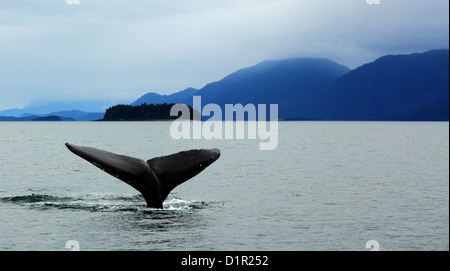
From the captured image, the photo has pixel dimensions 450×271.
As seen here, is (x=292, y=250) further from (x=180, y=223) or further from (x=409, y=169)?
(x=409, y=169)

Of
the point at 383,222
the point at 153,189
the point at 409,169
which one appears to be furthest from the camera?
the point at 409,169

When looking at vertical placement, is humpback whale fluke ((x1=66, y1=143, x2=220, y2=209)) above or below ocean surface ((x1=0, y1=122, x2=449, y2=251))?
above

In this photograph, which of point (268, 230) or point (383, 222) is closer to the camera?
point (268, 230)

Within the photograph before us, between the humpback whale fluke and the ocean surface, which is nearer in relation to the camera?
the ocean surface

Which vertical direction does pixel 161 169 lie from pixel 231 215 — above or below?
above

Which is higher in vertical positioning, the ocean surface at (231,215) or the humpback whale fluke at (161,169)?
the humpback whale fluke at (161,169)

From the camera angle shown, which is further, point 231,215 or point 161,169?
point 231,215

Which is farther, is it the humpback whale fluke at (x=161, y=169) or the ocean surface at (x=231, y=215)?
the humpback whale fluke at (x=161, y=169)

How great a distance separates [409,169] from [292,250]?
2935 cm

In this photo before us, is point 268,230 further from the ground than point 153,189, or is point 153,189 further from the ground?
point 153,189

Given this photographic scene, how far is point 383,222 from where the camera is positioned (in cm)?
1759
